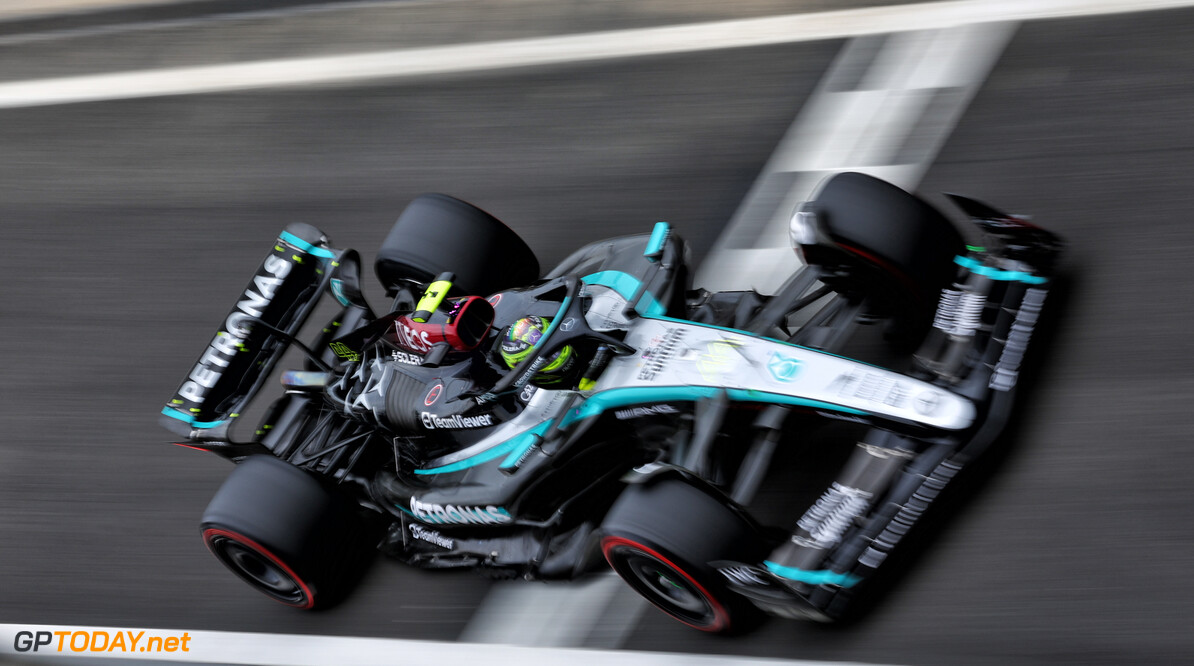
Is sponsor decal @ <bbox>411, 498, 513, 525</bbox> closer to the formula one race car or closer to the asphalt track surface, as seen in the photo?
the formula one race car

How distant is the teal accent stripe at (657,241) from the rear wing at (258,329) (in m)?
1.55

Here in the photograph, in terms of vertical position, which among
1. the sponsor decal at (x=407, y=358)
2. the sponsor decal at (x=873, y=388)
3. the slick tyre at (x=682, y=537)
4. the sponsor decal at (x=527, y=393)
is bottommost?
the slick tyre at (x=682, y=537)

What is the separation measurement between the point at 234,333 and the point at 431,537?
1382 mm

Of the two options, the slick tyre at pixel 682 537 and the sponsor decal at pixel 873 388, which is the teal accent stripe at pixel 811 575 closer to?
the slick tyre at pixel 682 537

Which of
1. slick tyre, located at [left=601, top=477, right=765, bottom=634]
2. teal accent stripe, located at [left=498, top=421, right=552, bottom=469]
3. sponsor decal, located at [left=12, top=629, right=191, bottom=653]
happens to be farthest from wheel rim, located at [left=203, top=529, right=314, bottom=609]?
slick tyre, located at [left=601, top=477, right=765, bottom=634]

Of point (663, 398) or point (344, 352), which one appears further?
point (344, 352)

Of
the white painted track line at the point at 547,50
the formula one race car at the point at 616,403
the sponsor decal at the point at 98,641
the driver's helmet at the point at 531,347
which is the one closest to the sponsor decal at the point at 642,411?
the formula one race car at the point at 616,403

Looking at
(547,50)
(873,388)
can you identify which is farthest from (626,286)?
(547,50)

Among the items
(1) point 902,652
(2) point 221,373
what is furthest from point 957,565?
(2) point 221,373

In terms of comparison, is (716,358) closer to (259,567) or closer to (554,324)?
(554,324)

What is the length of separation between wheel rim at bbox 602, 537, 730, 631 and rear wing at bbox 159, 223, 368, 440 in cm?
209

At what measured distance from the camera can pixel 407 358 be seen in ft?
17.7

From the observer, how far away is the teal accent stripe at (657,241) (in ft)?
17.1

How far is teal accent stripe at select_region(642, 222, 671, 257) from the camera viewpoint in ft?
17.1
